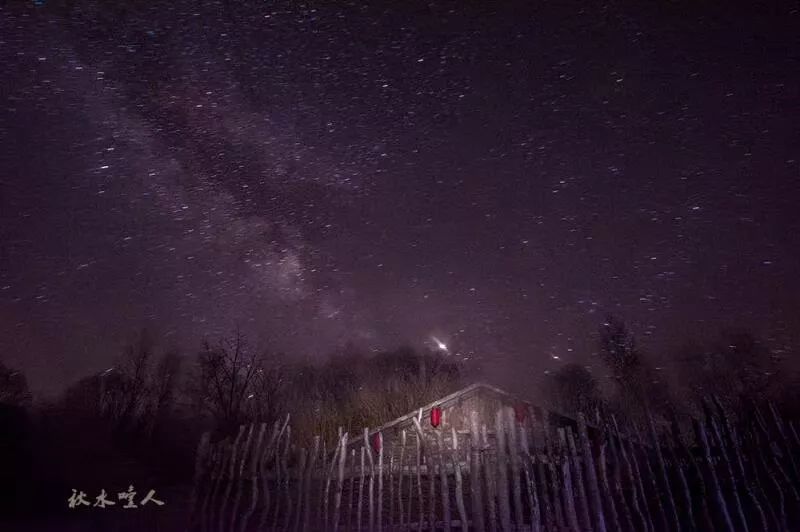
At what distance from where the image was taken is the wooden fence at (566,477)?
19.2 feet

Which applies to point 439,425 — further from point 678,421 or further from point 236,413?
point 236,413

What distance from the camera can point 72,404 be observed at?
43.8 meters

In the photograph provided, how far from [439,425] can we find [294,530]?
317 inches

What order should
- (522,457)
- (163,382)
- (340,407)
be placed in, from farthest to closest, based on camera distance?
(163,382) → (340,407) → (522,457)

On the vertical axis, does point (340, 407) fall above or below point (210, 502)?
above

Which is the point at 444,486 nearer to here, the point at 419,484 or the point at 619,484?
the point at 419,484

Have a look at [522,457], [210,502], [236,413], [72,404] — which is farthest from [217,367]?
[522,457]

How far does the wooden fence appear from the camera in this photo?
19.2 feet

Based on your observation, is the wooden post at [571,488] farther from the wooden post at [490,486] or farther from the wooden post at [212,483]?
the wooden post at [212,483]

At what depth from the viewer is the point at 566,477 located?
6.40 metres

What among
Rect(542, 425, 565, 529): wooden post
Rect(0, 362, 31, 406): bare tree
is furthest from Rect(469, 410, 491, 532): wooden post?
Rect(0, 362, 31, 406): bare tree

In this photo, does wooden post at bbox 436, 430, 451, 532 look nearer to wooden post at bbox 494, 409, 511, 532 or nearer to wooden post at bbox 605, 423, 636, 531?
wooden post at bbox 494, 409, 511, 532

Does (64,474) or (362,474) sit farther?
(64,474)

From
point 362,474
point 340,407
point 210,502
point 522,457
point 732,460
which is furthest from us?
point 340,407
